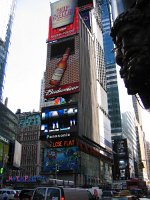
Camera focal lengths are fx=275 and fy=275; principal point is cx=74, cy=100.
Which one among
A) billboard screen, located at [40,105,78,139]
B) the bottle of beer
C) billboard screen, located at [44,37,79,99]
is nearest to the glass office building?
billboard screen, located at [44,37,79,99]

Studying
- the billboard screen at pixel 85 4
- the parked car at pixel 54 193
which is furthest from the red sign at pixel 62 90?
the parked car at pixel 54 193

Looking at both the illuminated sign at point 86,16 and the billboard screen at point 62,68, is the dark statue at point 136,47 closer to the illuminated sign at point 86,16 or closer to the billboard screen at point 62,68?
the billboard screen at point 62,68

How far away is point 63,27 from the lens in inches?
4208

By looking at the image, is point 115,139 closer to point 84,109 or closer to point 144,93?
point 84,109

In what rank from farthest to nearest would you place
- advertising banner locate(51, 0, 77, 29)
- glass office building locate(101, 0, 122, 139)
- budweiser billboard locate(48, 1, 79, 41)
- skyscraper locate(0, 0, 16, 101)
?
glass office building locate(101, 0, 122, 139), skyscraper locate(0, 0, 16, 101), advertising banner locate(51, 0, 77, 29), budweiser billboard locate(48, 1, 79, 41)

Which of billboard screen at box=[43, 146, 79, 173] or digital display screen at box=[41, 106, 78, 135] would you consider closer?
billboard screen at box=[43, 146, 79, 173]

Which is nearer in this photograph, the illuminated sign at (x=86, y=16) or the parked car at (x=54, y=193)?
the parked car at (x=54, y=193)

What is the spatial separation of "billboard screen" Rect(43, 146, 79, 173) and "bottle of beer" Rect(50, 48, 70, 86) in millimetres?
27025

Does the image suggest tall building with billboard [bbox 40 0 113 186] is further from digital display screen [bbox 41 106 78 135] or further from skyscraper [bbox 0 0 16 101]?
skyscraper [bbox 0 0 16 101]

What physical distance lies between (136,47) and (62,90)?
89106 mm

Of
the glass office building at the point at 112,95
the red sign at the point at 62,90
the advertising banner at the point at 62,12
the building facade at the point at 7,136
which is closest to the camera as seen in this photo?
the building facade at the point at 7,136

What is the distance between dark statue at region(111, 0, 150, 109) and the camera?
179 inches

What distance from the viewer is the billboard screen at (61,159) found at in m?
75.8

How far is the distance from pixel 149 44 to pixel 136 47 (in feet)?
0.71
